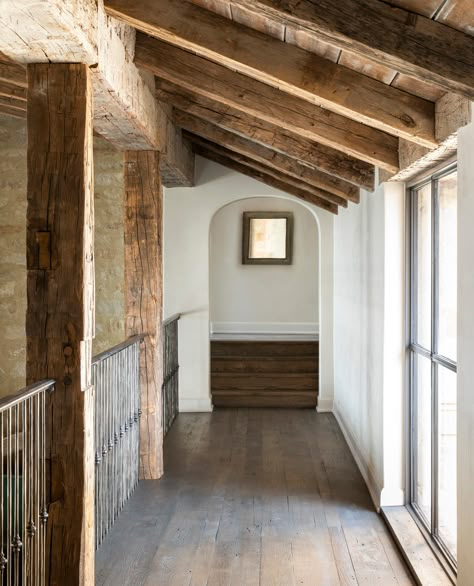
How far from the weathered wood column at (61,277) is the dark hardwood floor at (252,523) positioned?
0.59 m

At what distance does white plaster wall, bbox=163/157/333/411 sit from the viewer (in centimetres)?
727

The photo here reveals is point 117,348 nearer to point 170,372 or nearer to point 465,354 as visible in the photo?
point 465,354

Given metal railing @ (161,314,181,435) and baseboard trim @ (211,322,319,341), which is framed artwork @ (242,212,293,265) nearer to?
baseboard trim @ (211,322,319,341)

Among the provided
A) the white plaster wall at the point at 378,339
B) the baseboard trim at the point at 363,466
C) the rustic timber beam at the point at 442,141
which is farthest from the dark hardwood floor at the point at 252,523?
the rustic timber beam at the point at 442,141

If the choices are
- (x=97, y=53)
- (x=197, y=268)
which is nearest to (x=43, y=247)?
(x=97, y=53)

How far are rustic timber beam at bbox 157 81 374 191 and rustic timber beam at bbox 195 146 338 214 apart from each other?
2324mm

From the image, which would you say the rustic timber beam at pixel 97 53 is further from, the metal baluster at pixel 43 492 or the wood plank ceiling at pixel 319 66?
the metal baluster at pixel 43 492

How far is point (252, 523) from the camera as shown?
403 centimetres

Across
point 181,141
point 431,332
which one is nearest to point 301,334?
point 181,141

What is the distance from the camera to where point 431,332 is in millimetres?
3598

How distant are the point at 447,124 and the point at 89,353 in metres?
1.77

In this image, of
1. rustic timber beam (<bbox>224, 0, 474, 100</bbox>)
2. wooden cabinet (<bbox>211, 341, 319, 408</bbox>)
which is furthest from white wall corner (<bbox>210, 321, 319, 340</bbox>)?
rustic timber beam (<bbox>224, 0, 474, 100</bbox>)

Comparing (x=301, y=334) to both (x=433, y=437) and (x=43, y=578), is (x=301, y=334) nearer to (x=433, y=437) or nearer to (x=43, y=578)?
(x=433, y=437)

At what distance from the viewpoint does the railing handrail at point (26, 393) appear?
2246mm
